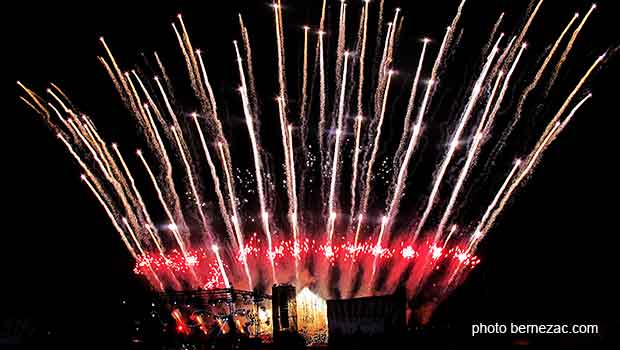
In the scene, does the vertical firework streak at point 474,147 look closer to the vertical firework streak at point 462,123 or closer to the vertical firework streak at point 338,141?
the vertical firework streak at point 462,123

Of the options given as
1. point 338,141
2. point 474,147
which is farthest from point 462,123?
point 338,141

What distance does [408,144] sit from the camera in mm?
21203

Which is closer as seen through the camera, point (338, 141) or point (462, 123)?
point (462, 123)

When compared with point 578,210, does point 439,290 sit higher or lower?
lower

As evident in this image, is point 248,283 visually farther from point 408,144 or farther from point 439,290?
point 408,144

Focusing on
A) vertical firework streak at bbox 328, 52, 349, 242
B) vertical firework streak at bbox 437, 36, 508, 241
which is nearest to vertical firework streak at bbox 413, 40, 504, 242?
vertical firework streak at bbox 437, 36, 508, 241

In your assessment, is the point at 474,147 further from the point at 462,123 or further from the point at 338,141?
the point at 338,141

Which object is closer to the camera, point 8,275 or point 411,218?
point 8,275

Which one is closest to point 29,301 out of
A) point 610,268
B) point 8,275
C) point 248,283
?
point 8,275

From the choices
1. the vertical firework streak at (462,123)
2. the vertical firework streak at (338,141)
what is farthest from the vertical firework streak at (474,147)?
the vertical firework streak at (338,141)

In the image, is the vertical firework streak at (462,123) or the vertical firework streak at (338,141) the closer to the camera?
the vertical firework streak at (462,123)

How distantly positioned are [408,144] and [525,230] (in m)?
19.2

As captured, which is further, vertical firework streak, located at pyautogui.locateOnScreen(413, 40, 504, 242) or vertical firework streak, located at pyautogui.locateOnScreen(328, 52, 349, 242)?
vertical firework streak, located at pyautogui.locateOnScreen(328, 52, 349, 242)

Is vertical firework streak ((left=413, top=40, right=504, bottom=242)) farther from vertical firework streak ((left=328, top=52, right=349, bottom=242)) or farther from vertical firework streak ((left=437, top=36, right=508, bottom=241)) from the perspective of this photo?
vertical firework streak ((left=328, top=52, right=349, bottom=242))
